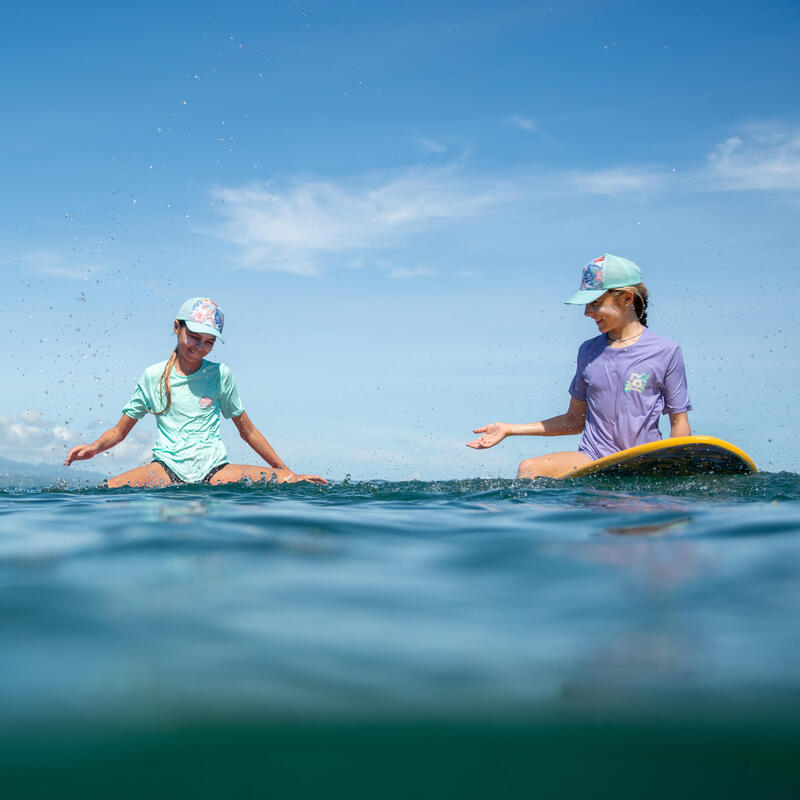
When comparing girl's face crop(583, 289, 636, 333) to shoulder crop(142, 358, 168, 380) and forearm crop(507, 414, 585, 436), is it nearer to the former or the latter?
forearm crop(507, 414, 585, 436)

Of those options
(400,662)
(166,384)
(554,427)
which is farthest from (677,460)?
(400,662)

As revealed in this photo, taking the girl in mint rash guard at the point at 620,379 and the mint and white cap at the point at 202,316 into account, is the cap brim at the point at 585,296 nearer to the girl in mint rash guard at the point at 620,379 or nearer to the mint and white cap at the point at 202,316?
the girl in mint rash guard at the point at 620,379

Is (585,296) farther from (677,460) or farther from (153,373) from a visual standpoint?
(153,373)

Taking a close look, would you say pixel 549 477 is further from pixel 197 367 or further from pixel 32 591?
pixel 32 591

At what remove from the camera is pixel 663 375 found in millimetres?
5480

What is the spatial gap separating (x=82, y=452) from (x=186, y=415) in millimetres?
855

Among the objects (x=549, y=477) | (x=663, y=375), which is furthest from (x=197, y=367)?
(x=663, y=375)

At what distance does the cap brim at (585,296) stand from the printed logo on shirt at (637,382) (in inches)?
24.6

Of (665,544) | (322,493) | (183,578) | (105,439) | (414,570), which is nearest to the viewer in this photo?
(183,578)

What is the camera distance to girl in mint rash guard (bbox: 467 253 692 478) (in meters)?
5.49

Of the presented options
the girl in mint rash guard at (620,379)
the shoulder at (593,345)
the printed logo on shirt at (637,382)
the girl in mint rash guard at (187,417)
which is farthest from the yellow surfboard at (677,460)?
the girl in mint rash guard at (187,417)

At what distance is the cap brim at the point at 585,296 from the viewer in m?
5.47

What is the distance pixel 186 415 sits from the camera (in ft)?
20.4

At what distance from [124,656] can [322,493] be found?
3726mm
